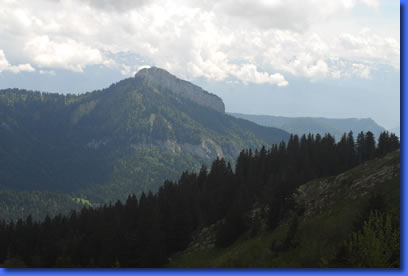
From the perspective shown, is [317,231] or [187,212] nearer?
[317,231]

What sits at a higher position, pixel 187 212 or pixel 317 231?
pixel 317 231

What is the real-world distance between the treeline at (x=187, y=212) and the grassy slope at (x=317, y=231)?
335 centimetres

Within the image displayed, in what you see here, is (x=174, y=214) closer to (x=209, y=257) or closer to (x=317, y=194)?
(x=209, y=257)

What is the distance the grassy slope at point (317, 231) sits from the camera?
91.2ft

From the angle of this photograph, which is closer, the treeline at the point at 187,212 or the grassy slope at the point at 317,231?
the grassy slope at the point at 317,231

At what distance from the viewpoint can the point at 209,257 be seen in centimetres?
5197

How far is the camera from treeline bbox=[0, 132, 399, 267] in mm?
50094

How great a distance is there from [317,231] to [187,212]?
3861cm

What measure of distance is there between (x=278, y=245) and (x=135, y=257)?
824 inches

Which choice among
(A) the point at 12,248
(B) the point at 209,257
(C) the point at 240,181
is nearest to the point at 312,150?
(C) the point at 240,181

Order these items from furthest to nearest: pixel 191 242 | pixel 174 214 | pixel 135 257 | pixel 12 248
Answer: pixel 12 248 < pixel 174 214 < pixel 191 242 < pixel 135 257

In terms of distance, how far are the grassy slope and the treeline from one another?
3.35 meters

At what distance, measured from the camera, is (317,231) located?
34.7 m

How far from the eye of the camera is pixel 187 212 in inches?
2783
